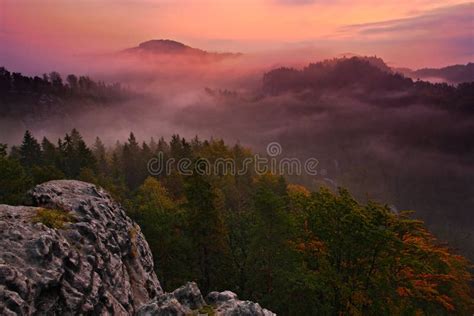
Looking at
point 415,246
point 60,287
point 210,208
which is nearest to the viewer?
point 60,287

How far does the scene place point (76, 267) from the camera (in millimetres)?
21078

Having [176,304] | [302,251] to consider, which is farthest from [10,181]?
[302,251]

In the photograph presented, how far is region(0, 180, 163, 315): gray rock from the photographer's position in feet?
59.3

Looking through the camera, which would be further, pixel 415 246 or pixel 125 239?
pixel 415 246

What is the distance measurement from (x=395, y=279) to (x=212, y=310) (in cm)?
1765

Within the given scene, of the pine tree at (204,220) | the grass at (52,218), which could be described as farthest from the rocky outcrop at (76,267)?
the pine tree at (204,220)

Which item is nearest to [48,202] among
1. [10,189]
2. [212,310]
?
[212,310]

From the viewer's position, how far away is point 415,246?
31.2m

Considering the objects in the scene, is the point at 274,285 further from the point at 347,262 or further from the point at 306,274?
the point at 347,262

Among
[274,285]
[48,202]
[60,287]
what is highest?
[48,202]

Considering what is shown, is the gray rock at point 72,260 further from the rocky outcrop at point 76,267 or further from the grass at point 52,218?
the grass at point 52,218

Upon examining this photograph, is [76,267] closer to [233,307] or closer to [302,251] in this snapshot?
[233,307]

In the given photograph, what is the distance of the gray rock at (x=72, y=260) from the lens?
1806 centimetres

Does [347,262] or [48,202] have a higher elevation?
[48,202]
